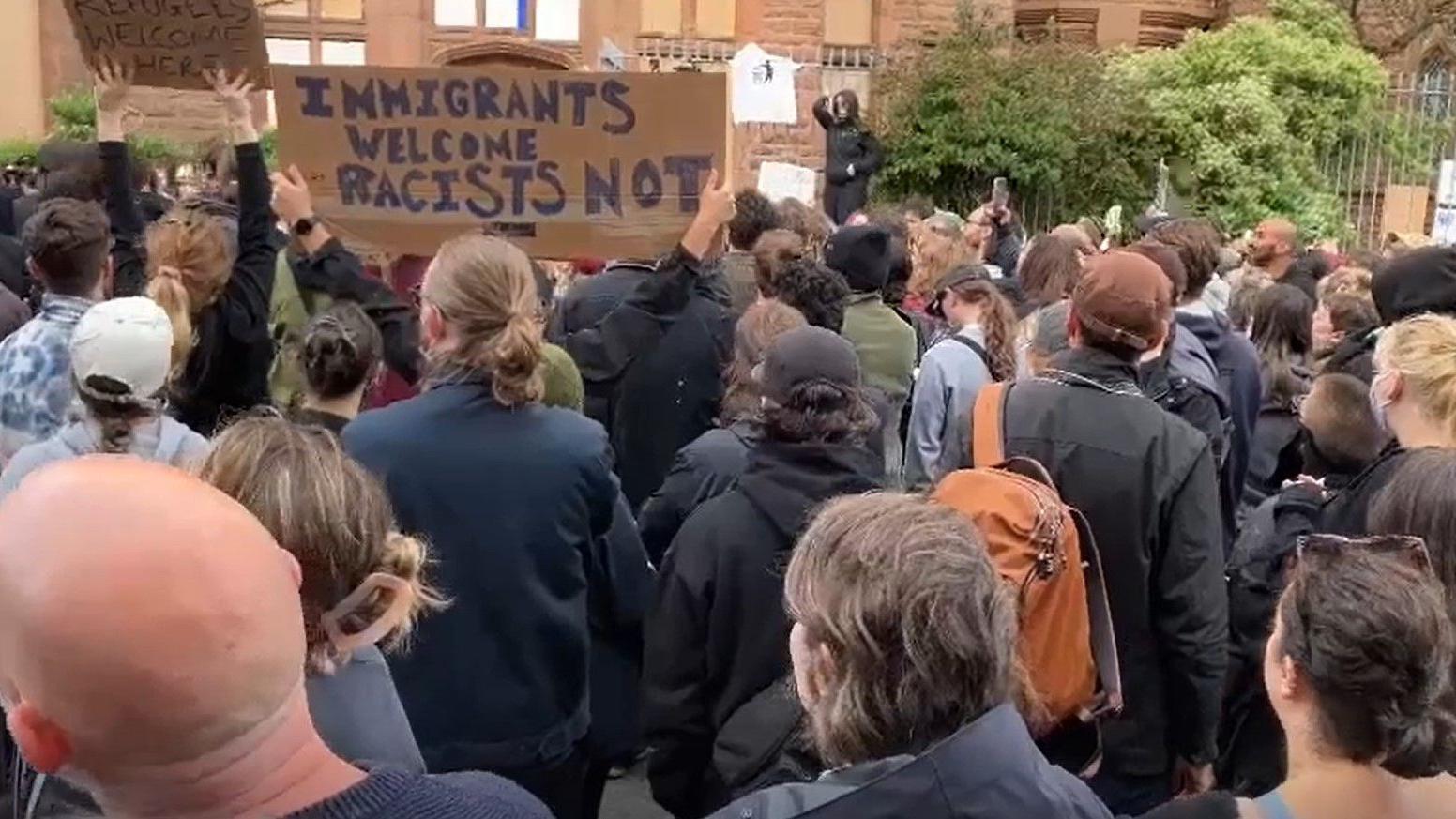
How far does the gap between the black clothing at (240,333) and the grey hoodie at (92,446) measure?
1140 mm

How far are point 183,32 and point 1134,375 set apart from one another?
3433 mm

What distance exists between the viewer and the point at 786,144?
19875 mm

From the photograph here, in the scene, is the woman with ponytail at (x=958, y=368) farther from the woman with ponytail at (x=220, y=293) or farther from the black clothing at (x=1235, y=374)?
the woman with ponytail at (x=220, y=293)

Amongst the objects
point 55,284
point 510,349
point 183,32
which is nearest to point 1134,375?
point 510,349

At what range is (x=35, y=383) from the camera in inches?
158

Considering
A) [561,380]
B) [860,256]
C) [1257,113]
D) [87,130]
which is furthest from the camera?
[1257,113]

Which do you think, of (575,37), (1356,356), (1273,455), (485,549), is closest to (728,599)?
(485,549)

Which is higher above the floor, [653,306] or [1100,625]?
[653,306]

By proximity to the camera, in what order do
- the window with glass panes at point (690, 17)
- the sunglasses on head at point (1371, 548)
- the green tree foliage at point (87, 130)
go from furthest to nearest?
1. the window with glass panes at point (690, 17)
2. the green tree foliage at point (87, 130)
3. the sunglasses on head at point (1371, 548)

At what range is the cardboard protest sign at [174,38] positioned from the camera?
527cm

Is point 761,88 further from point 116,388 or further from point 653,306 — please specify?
point 116,388

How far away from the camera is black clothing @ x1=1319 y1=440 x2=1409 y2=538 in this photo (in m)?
3.38

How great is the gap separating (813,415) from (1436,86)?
72.7 feet

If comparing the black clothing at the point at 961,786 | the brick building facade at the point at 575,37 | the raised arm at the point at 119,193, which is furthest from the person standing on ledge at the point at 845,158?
the black clothing at the point at 961,786
